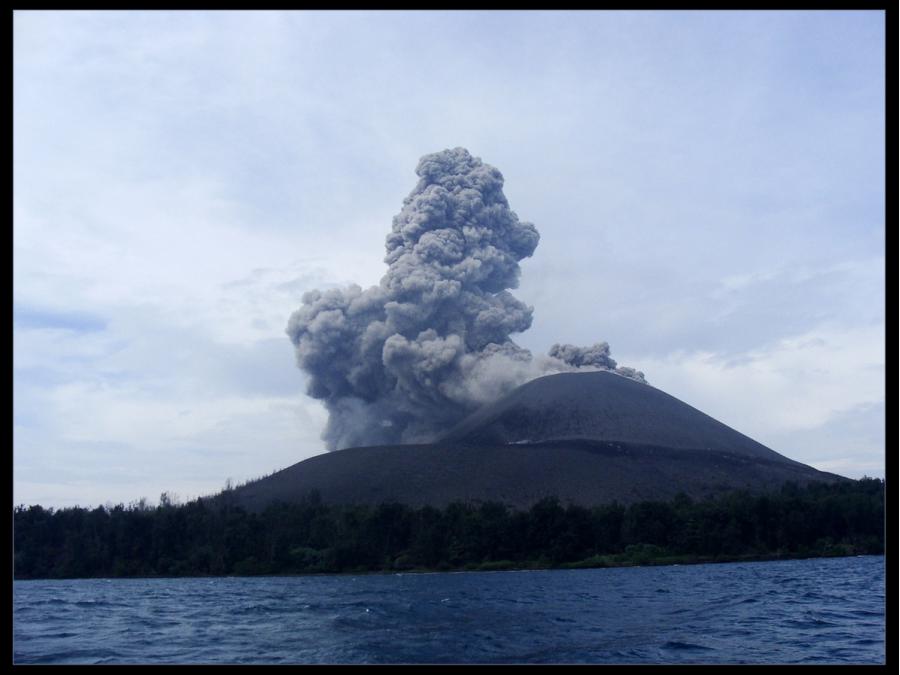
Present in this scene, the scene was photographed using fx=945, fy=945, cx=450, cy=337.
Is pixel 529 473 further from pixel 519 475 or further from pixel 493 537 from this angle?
pixel 493 537

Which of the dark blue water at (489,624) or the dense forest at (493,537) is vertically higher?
the dark blue water at (489,624)

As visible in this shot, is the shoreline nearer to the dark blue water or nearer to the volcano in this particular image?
the dark blue water

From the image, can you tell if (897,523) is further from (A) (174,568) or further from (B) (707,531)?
(A) (174,568)

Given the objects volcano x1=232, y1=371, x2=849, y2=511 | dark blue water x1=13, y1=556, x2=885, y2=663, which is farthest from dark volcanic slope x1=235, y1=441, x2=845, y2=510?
dark blue water x1=13, y1=556, x2=885, y2=663

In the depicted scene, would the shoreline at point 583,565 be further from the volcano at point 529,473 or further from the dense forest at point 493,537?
the volcano at point 529,473

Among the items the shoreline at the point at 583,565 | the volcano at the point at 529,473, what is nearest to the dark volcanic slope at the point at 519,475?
the volcano at the point at 529,473

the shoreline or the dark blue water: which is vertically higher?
the dark blue water
